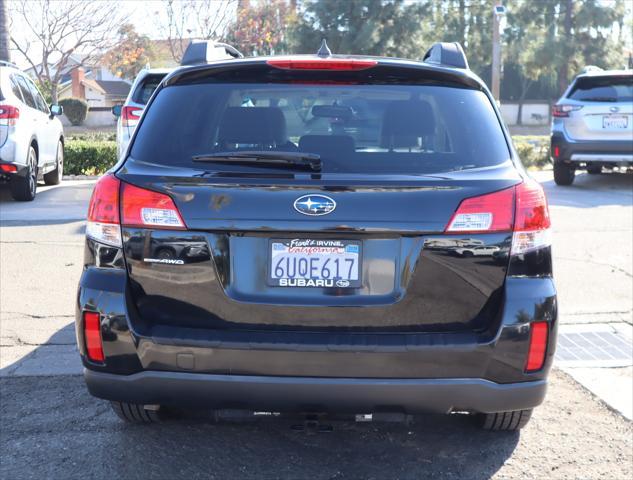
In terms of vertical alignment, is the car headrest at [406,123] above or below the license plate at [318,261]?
above

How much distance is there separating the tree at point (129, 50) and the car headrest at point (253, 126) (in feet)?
102

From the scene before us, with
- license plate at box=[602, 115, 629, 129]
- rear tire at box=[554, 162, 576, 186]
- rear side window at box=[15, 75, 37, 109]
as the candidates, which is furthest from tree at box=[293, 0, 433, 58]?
rear side window at box=[15, 75, 37, 109]

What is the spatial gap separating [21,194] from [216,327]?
9.13 m

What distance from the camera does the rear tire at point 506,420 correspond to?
3.85 meters

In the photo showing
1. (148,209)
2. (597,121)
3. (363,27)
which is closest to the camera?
(148,209)

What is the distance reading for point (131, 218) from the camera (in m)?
3.24

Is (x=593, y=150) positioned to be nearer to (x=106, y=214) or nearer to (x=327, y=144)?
(x=327, y=144)

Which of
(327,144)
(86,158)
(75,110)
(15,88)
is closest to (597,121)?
(15,88)

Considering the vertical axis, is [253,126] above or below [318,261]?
above

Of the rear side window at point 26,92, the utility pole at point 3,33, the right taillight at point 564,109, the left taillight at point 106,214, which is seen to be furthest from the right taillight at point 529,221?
Result: the utility pole at point 3,33

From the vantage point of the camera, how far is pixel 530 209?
10.7 ft

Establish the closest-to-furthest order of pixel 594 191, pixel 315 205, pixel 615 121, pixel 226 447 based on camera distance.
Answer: pixel 315 205
pixel 226 447
pixel 615 121
pixel 594 191

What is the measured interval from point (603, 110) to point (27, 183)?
8.60 m

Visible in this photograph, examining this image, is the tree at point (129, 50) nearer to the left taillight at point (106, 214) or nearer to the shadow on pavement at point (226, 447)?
the shadow on pavement at point (226, 447)
